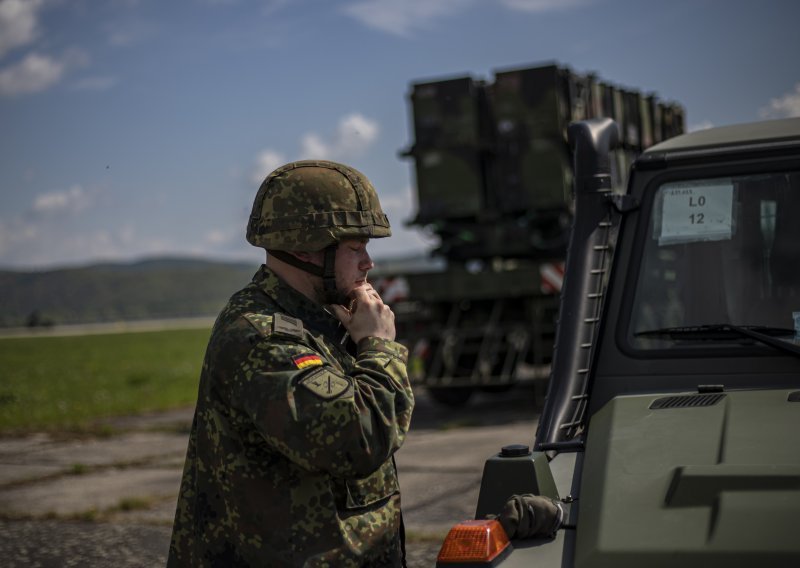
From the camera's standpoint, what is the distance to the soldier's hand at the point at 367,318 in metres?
2.51

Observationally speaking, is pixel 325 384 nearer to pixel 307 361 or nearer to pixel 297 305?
pixel 307 361

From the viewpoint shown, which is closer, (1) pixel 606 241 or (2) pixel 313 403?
(2) pixel 313 403

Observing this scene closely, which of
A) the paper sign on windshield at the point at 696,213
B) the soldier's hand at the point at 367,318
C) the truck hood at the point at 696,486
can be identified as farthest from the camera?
the paper sign on windshield at the point at 696,213

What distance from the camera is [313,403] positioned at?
2275 mm

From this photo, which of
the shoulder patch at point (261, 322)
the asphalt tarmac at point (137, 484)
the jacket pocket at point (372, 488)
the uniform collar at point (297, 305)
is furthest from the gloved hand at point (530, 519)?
the asphalt tarmac at point (137, 484)

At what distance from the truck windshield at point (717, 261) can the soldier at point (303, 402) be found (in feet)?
4.16

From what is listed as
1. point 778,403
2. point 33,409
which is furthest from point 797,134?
point 33,409

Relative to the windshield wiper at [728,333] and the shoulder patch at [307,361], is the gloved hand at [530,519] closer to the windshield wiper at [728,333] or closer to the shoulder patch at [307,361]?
the shoulder patch at [307,361]

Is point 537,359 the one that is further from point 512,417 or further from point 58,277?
point 58,277

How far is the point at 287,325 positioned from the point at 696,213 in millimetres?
1745

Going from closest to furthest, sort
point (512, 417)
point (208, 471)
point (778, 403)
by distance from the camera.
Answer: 1. point (208, 471)
2. point (778, 403)
3. point (512, 417)

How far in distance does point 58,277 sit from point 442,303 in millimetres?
6170

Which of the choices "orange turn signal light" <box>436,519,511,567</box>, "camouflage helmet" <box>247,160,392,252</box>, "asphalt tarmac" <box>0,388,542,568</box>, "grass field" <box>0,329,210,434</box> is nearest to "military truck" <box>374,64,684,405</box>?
"asphalt tarmac" <box>0,388,542,568</box>

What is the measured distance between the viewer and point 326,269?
259 centimetres
